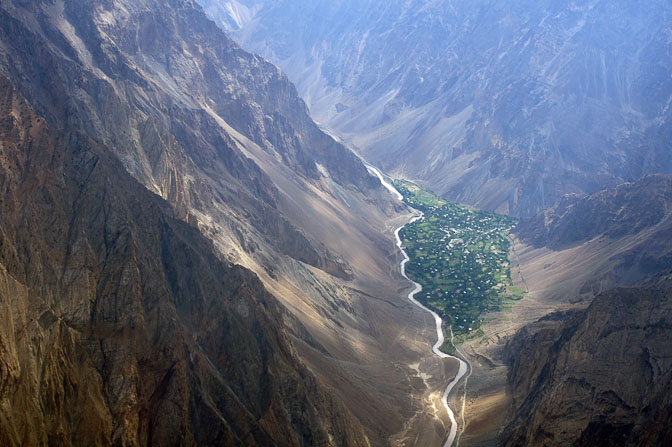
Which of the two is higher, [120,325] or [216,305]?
[216,305]

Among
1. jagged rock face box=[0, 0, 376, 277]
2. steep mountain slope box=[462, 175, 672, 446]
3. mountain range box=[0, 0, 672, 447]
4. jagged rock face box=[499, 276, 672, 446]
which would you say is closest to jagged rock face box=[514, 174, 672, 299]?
steep mountain slope box=[462, 175, 672, 446]

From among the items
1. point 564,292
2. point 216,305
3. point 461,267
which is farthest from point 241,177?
point 216,305

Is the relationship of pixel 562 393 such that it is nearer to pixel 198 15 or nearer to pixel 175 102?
pixel 175 102

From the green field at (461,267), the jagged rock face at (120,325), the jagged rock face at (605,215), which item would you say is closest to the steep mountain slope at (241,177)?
the jagged rock face at (120,325)

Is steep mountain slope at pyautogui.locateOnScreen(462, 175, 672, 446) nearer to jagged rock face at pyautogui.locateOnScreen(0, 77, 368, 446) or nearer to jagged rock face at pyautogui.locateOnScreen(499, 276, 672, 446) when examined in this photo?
jagged rock face at pyautogui.locateOnScreen(499, 276, 672, 446)

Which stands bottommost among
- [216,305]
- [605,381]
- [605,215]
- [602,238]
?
[216,305]

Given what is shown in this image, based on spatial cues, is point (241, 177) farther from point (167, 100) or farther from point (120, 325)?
point (120, 325)
